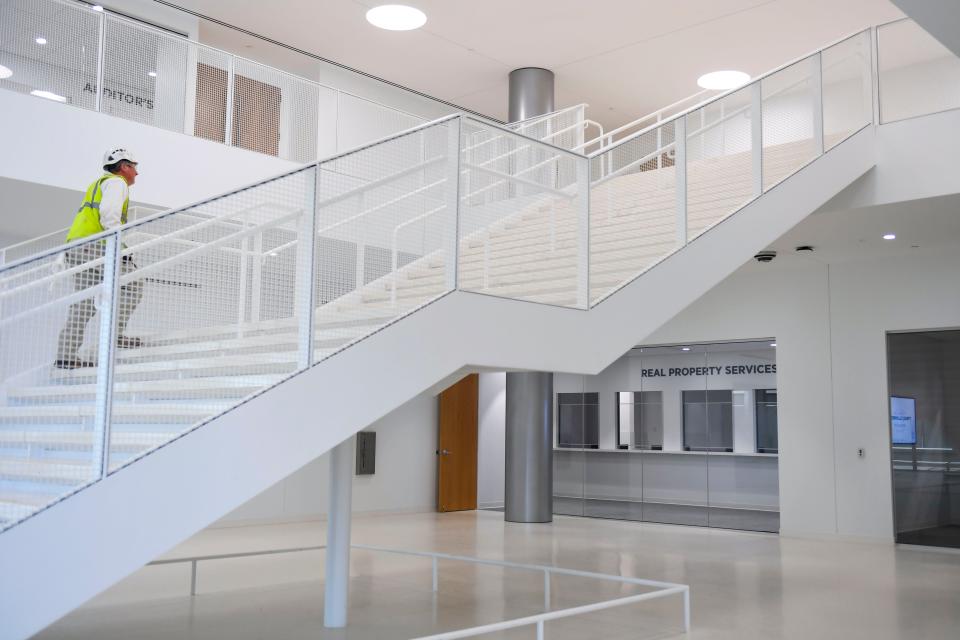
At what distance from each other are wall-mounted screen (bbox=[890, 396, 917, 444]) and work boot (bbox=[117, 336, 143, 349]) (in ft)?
35.5

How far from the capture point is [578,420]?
53.4ft

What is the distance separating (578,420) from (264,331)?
11727 mm

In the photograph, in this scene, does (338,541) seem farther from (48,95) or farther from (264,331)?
(48,95)

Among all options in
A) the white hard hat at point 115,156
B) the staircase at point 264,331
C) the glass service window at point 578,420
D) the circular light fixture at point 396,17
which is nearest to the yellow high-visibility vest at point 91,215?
the white hard hat at point 115,156

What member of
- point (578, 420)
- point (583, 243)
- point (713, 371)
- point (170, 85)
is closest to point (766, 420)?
point (713, 371)

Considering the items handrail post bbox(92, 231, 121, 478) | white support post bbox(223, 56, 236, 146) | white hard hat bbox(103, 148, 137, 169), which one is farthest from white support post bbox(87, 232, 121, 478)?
white support post bbox(223, 56, 236, 146)

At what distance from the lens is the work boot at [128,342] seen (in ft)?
14.6

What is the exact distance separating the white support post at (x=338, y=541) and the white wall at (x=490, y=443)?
10560 millimetres

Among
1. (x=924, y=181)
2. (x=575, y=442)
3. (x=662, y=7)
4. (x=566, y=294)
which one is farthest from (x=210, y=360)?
(x=575, y=442)

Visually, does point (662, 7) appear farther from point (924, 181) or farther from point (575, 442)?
point (575, 442)

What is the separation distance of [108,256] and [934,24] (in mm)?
4714

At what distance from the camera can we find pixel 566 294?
688 cm

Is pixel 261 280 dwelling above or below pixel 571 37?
below

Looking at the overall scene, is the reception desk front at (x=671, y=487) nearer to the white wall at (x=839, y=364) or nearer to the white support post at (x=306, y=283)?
the white wall at (x=839, y=364)
